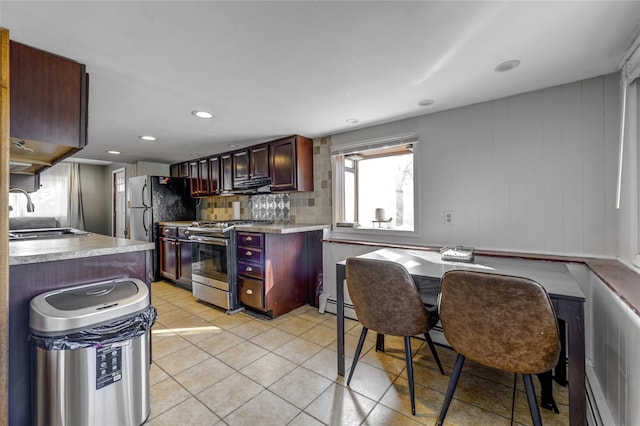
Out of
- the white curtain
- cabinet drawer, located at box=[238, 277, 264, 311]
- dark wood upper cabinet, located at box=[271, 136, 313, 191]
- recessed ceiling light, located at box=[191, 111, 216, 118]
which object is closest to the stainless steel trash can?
cabinet drawer, located at box=[238, 277, 264, 311]

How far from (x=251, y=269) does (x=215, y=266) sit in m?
0.56

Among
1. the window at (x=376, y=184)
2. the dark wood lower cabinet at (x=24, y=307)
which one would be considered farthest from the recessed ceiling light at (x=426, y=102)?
the dark wood lower cabinet at (x=24, y=307)

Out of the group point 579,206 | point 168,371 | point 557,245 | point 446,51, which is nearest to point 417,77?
point 446,51

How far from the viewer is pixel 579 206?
6.52 ft

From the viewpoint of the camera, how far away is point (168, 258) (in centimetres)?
434

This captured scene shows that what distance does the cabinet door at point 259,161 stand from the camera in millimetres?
3645

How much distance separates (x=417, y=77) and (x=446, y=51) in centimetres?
32

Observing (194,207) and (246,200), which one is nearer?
(246,200)

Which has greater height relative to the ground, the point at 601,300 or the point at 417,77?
the point at 417,77

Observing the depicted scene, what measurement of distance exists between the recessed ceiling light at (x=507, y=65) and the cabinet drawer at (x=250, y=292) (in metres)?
2.70

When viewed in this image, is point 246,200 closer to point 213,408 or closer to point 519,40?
point 213,408

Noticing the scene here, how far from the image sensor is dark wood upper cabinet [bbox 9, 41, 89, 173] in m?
1.47

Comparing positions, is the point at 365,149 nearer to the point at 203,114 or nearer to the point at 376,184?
the point at 376,184

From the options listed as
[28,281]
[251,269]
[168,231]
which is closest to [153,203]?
[168,231]
